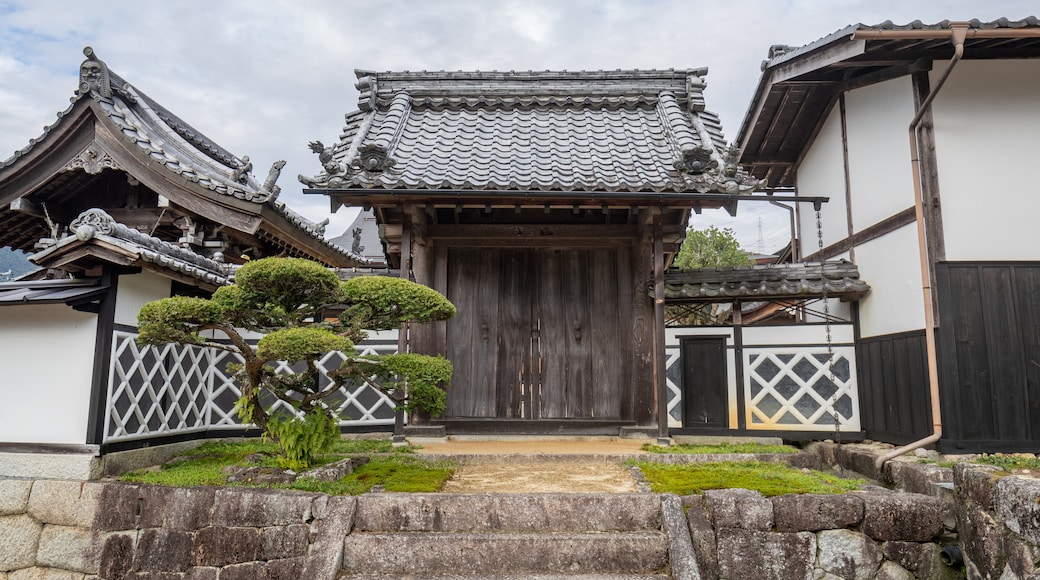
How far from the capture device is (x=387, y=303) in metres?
6.07

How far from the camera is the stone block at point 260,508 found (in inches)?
209

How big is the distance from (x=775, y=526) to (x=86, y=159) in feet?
31.9

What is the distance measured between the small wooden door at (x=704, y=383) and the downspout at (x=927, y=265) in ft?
7.44

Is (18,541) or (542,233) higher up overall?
(542,233)

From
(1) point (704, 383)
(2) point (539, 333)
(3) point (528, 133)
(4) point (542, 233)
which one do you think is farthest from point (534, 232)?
(1) point (704, 383)

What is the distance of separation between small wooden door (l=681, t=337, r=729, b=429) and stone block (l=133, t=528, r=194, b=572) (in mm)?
6760

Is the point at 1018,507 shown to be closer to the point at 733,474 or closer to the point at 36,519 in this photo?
the point at 733,474

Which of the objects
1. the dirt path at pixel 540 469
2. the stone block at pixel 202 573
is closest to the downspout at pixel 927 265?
the dirt path at pixel 540 469

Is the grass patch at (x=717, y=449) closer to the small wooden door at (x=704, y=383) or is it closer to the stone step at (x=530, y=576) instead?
the small wooden door at (x=704, y=383)

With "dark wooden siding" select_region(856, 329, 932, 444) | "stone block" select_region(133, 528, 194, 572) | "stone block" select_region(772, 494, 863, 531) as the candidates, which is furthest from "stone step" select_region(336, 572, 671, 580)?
"dark wooden siding" select_region(856, 329, 932, 444)

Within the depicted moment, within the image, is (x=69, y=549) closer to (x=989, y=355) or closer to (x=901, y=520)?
(x=901, y=520)

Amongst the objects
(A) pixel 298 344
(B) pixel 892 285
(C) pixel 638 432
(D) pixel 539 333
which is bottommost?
(C) pixel 638 432

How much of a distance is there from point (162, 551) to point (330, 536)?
1.80 meters

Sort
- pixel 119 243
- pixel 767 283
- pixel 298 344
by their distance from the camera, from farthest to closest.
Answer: pixel 767 283 < pixel 119 243 < pixel 298 344
